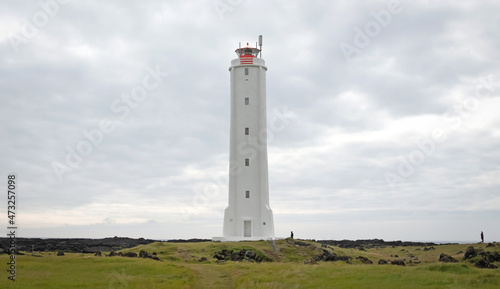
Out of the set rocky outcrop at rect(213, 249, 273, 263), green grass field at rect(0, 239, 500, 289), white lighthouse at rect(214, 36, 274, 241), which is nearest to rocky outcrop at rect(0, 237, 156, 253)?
white lighthouse at rect(214, 36, 274, 241)

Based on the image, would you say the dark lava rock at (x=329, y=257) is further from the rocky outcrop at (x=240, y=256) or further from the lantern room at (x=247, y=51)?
the lantern room at (x=247, y=51)

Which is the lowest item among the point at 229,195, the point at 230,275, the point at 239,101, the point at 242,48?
the point at 230,275

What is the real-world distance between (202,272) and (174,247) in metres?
14.4

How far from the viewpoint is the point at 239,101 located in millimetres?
48875

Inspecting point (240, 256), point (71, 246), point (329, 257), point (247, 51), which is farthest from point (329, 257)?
point (71, 246)

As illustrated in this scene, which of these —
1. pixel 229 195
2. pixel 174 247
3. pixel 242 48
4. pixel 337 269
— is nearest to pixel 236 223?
pixel 229 195

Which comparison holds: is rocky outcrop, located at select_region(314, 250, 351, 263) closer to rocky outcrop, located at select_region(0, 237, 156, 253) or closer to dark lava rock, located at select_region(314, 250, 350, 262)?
dark lava rock, located at select_region(314, 250, 350, 262)

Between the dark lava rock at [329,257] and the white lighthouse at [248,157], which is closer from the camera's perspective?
the dark lava rock at [329,257]

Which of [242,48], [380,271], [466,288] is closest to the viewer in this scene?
[466,288]

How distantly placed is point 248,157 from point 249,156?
0.50 feet

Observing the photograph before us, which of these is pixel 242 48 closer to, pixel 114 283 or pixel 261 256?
pixel 261 256

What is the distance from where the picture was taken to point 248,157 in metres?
48.0

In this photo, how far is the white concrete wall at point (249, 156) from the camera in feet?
154

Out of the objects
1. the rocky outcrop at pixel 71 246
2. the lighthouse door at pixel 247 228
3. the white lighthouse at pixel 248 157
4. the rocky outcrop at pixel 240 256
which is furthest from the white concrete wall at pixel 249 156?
the rocky outcrop at pixel 71 246
